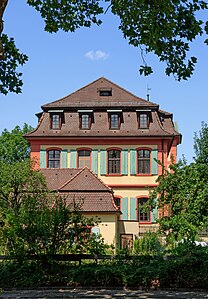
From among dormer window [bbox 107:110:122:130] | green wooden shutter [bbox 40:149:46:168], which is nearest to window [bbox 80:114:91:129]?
dormer window [bbox 107:110:122:130]

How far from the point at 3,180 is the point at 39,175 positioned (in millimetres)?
2240

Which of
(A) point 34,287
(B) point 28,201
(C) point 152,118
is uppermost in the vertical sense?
(C) point 152,118

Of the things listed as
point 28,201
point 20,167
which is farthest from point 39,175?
point 28,201

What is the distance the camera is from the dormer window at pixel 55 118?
3822cm

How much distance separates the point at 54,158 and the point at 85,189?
7.51 meters

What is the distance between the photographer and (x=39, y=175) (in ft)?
85.5

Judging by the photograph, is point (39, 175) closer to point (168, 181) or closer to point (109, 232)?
point (109, 232)

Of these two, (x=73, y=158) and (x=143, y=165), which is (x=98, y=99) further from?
(x=143, y=165)

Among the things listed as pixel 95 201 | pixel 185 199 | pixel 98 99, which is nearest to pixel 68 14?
pixel 185 199

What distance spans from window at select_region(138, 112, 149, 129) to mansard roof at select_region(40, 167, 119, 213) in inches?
253

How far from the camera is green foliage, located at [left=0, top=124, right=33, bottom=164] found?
70.2 metres

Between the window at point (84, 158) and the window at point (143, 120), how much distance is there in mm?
4192

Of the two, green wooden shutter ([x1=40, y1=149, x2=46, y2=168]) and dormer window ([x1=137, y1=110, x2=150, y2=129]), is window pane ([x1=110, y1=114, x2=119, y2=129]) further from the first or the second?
green wooden shutter ([x1=40, y1=149, x2=46, y2=168])

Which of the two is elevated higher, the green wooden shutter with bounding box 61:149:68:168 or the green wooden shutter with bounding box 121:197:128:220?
the green wooden shutter with bounding box 61:149:68:168
